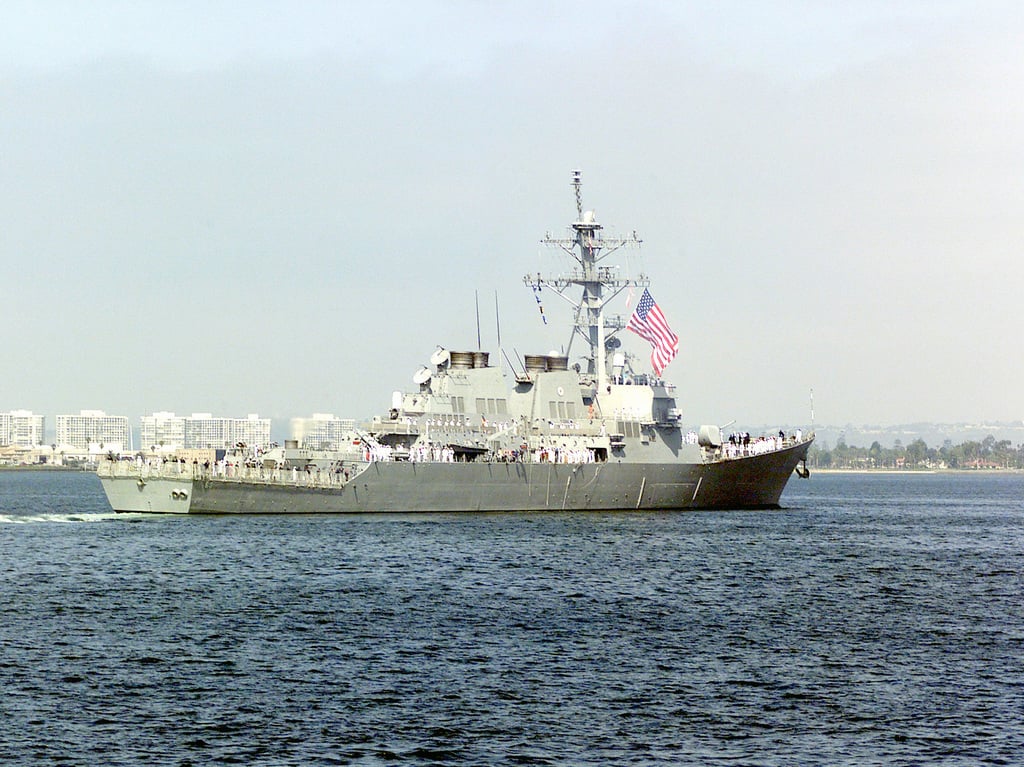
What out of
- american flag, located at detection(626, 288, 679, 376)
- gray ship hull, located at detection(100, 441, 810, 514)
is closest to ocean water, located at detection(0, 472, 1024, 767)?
gray ship hull, located at detection(100, 441, 810, 514)

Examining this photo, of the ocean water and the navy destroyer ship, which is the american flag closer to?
the navy destroyer ship

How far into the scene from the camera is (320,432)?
190 ft

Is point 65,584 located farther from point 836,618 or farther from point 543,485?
point 543,485

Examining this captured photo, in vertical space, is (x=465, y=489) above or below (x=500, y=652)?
above

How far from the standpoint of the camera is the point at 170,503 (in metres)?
51.5

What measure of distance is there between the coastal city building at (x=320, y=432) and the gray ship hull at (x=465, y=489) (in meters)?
3.64

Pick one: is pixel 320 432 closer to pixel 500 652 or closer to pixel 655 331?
pixel 655 331

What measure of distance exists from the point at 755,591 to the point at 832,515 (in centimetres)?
3812

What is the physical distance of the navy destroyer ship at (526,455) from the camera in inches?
2055

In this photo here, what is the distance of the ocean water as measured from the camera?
59.7ft

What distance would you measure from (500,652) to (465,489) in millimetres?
30210

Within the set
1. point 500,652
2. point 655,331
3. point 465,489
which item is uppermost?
point 655,331

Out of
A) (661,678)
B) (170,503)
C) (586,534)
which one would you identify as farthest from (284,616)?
(170,503)

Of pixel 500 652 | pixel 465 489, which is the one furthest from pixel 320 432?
pixel 500 652
